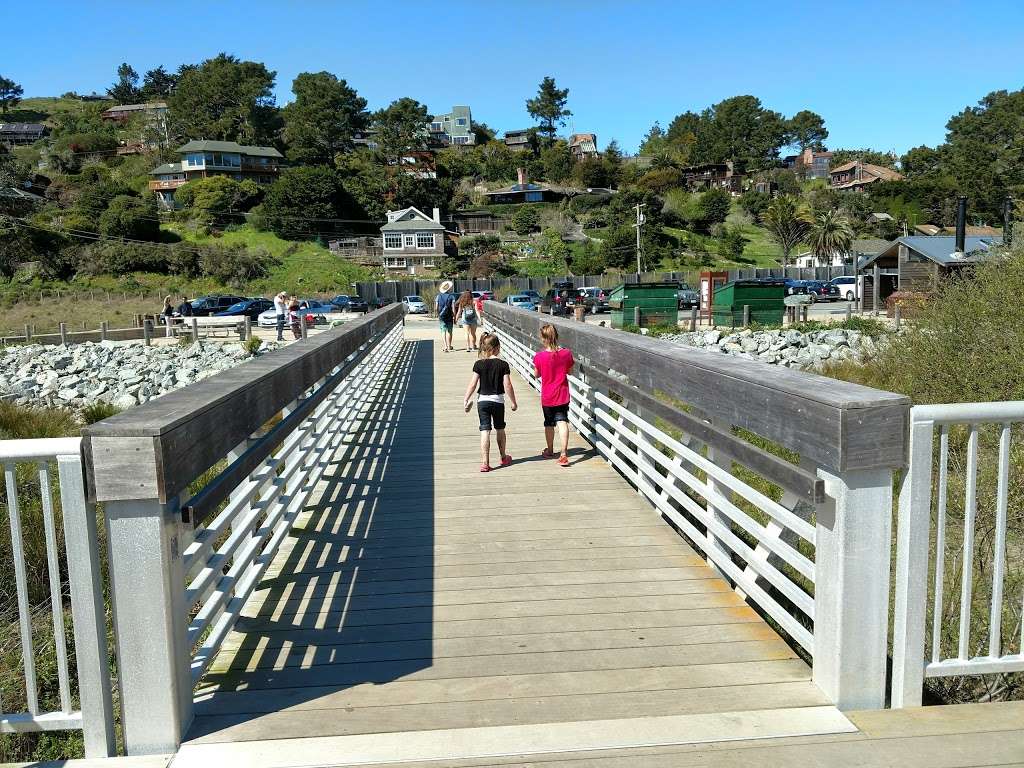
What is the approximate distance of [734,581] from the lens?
476 cm

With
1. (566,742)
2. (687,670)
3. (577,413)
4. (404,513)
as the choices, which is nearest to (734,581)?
(687,670)

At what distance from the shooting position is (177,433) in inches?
130

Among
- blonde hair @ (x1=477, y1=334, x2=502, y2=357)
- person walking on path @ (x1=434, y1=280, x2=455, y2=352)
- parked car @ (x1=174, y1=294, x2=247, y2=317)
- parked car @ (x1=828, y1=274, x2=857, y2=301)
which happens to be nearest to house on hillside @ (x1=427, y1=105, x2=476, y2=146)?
parked car @ (x1=828, y1=274, x2=857, y2=301)

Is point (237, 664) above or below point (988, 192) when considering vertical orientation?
below

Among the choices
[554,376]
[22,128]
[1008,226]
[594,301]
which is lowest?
[594,301]

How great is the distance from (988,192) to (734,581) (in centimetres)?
12157

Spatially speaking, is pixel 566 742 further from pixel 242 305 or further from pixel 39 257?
pixel 39 257

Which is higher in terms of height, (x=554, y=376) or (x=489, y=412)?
(x=554, y=376)

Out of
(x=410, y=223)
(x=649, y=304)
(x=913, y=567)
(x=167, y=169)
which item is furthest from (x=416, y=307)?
(x=167, y=169)

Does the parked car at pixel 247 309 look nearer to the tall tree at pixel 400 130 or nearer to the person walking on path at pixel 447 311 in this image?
the person walking on path at pixel 447 311

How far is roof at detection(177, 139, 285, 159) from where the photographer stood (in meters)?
109

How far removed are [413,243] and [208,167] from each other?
3315cm

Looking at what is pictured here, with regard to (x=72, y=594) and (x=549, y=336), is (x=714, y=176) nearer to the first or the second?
(x=549, y=336)

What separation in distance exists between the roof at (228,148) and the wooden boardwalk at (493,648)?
112m
